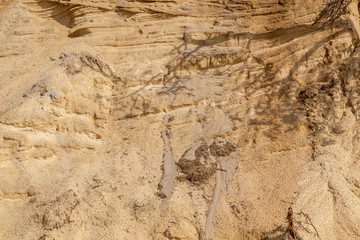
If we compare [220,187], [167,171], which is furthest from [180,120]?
[220,187]

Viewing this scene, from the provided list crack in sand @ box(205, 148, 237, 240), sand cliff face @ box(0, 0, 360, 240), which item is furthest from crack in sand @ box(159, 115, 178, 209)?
crack in sand @ box(205, 148, 237, 240)

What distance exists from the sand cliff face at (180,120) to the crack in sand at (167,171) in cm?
2

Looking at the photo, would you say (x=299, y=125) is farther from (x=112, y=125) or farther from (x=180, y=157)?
(x=112, y=125)

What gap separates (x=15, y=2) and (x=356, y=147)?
7202mm

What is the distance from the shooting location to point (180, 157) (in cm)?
517

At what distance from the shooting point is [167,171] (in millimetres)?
4984

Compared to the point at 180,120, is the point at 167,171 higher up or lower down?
lower down

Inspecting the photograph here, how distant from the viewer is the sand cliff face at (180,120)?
4.30 metres

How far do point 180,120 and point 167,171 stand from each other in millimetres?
968

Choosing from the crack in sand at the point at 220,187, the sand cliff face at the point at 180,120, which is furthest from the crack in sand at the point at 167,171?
the crack in sand at the point at 220,187

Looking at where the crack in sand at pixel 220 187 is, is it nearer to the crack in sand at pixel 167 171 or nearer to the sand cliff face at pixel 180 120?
the sand cliff face at pixel 180 120

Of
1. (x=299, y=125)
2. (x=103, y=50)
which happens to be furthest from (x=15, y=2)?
(x=299, y=125)

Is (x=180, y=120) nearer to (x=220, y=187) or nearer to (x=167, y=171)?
(x=167, y=171)

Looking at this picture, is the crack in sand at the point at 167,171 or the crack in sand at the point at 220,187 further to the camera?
the crack in sand at the point at 167,171
